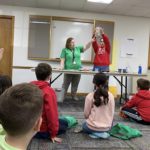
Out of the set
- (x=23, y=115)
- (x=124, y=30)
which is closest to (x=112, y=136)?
(x=23, y=115)

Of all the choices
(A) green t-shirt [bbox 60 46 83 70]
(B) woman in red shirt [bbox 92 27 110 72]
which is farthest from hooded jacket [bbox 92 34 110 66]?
(A) green t-shirt [bbox 60 46 83 70]

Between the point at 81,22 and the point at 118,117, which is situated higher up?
the point at 81,22

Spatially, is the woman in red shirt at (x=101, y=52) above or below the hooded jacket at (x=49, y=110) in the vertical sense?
above

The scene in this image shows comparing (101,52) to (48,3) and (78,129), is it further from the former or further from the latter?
(78,129)

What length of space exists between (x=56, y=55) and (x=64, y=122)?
3.52 m

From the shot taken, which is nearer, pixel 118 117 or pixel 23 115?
pixel 23 115

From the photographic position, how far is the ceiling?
565 cm

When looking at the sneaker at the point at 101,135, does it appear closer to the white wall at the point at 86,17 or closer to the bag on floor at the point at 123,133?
the bag on floor at the point at 123,133

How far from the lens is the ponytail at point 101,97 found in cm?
298

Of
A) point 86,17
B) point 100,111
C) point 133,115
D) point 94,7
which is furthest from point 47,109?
point 86,17

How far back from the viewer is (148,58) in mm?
7102

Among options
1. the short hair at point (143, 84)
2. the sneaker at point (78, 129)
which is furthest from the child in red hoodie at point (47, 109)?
the short hair at point (143, 84)

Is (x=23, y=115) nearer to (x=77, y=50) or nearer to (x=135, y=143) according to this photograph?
(x=135, y=143)

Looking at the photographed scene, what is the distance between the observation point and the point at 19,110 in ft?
2.82
